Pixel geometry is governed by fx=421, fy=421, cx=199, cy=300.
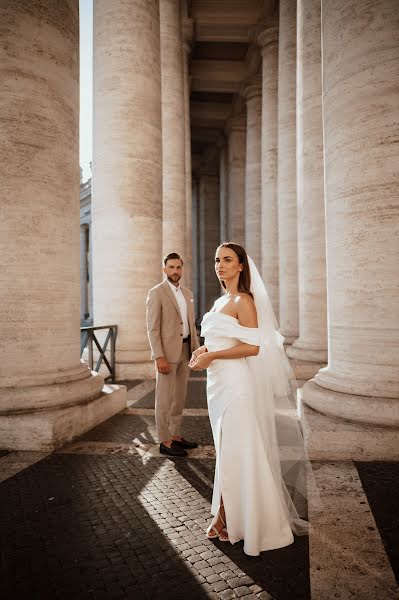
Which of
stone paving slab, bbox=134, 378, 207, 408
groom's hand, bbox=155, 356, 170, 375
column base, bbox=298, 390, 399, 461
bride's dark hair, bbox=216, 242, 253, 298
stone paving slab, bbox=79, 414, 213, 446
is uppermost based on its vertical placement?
bride's dark hair, bbox=216, 242, 253, 298

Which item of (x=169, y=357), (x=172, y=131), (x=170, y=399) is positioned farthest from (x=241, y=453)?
(x=172, y=131)

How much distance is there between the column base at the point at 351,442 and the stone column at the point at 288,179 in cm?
1038

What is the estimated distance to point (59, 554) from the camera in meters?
4.02

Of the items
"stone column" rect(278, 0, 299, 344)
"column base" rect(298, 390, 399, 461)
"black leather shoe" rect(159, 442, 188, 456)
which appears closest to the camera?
"column base" rect(298, 390, 399, 461)

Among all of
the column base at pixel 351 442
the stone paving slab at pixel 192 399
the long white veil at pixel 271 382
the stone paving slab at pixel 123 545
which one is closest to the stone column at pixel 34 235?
the stone paving slab at pixel 123 545

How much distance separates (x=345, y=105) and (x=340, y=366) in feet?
14.2

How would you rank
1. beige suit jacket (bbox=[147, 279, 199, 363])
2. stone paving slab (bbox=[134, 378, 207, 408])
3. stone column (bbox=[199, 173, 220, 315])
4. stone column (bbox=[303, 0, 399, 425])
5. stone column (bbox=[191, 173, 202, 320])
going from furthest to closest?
Answer: stone column (bbox=[191, 173, 202, 320]) < stone column (bbox=[199, 173, 220, 315]) < stone paving slab (bbox=[134, 378, 207, 408]) < beige suit jacket (bbox=[147, 279, 199, 363]) < stone column (bbox=[303, 0, 399, 425])

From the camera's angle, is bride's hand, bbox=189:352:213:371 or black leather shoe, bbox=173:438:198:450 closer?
bride's hand, bbox=189:352:213:371

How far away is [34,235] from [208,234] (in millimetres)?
39085

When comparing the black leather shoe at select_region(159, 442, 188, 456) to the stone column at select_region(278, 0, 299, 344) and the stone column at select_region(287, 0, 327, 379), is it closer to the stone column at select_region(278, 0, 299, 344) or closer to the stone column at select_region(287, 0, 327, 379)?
the stone column at select_region(287, 0, 327, 379)

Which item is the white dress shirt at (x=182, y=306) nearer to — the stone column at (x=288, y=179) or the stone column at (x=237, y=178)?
the stone column at (x=288, y=179)

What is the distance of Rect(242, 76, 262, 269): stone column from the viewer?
2752cm

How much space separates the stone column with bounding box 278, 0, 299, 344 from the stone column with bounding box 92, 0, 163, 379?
5.84 m

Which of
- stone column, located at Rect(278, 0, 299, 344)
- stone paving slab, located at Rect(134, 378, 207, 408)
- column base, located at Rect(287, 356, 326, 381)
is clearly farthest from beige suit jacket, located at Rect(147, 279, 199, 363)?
stone column, located at Rect(278, 0, 299, 344)
